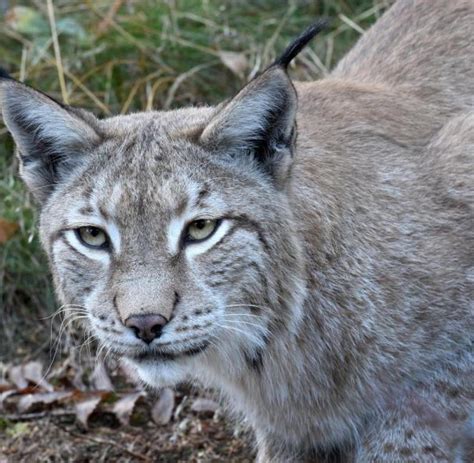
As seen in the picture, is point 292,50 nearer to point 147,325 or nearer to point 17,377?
point 147,325

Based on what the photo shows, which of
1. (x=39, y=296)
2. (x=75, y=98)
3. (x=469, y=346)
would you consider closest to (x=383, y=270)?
(x=469, y=346)

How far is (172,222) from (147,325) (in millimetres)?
376

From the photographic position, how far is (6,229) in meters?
6.54

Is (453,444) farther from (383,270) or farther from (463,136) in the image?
(463,136)

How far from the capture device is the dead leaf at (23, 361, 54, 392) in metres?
6.04

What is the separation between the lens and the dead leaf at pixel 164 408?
19.0 feet

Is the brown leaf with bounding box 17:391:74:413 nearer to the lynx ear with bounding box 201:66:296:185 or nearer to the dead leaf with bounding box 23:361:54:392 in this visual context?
the dead leaf with bounding box 23:361:54:392

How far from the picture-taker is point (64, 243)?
13.9 ft

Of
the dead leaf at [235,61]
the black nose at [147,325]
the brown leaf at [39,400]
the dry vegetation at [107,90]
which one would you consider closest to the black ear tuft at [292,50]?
the black nose at [147,325]

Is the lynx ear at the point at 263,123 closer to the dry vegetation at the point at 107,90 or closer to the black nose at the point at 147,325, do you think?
the black nose at the point at 147,325

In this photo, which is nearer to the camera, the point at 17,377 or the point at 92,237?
the point at 92,237

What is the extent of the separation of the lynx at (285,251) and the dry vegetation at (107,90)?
97 centimetres

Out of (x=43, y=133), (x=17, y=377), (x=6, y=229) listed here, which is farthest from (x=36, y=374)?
(x=43, y=133)

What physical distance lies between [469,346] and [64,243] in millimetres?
1552
